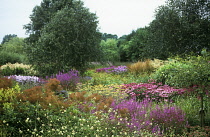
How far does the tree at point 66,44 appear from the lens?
11750 millimetres

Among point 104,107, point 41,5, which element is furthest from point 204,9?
point 41,5

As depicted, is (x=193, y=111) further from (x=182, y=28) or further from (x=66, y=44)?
(x=182, y=28)

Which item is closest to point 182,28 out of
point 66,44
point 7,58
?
point 66,44

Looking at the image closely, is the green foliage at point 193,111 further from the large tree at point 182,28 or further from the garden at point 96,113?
the large tree at point 182,28

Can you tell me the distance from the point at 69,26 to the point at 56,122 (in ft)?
30.2

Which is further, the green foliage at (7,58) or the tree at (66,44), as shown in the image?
the green foliage at (7,58)

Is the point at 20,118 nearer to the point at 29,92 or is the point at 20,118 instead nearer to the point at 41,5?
the point at 29,92

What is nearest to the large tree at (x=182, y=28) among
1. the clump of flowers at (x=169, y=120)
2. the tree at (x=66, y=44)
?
the tree at (x=66, y=44)

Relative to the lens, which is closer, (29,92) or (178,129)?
(29,92)

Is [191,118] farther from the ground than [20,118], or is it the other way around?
[20,118]

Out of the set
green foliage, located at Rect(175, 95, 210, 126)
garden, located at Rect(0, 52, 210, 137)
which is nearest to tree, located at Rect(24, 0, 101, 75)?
garden, located at Rect(0, 52, 210, 137)

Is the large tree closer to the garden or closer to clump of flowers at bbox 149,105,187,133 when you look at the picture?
the garden

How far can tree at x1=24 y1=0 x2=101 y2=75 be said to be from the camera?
11.8 m

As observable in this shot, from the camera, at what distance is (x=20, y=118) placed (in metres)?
3.40
